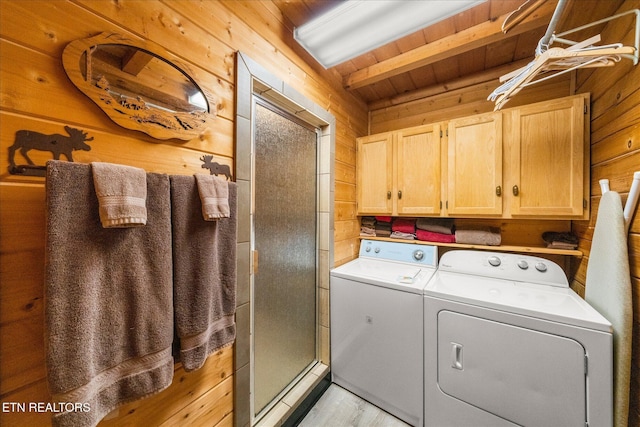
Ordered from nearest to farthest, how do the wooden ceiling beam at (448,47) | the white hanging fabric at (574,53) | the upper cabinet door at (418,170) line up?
the white hanging fabric at (574,53), the wooden ceiling beam at (448,47), the upper cabinet door at (418,170)

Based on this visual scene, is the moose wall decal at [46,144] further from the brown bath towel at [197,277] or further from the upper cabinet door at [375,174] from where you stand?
the upper cabinet door at [375,174]

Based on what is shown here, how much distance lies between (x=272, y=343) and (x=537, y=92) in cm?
280

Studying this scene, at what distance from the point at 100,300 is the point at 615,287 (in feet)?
6.84

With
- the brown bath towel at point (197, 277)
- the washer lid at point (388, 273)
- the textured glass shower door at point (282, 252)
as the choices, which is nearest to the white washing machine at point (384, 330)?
the washer lid at point (388, 273)

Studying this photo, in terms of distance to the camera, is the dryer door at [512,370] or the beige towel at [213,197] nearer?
the beige towel at [213,197]

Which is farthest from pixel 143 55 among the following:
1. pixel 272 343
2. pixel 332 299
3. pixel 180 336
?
pixel 332 299

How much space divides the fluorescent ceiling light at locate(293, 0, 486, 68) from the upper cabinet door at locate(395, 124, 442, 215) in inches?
31.0

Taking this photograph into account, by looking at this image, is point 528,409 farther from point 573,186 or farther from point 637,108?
point 637,108

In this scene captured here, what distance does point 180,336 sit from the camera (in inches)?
31.8

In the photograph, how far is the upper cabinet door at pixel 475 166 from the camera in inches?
64.4

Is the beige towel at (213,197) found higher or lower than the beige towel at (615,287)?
higher

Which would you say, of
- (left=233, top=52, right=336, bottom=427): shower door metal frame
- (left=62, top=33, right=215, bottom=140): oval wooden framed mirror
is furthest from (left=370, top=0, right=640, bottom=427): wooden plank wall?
(left=62, top=33, right=215, bottom=140): oval wooden framed mirror

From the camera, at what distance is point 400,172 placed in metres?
2.02

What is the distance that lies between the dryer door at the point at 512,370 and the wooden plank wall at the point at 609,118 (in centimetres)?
22
